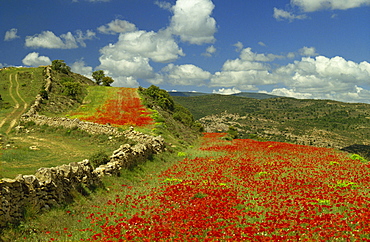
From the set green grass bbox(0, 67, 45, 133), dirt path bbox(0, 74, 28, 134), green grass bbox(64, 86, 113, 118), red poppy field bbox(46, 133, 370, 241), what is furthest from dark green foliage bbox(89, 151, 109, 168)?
green grass bbox(64, 86, 113, 118)

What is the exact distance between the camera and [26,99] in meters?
61.6

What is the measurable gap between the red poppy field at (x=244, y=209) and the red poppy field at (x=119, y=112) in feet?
92.1

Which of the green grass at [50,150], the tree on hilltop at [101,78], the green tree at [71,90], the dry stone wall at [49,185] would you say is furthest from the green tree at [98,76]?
the dry stone wall at [49,185]

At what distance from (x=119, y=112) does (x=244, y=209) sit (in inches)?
1834

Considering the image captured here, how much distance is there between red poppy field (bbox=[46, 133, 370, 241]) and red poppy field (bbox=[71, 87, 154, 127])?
28.1 m

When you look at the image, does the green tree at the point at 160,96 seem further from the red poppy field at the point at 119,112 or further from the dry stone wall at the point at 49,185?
the dry stone wall at the point at 49,185

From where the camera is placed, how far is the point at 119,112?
53688 mm

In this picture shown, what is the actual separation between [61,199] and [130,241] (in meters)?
4.90

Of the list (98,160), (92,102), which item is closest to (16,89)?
(92,102)

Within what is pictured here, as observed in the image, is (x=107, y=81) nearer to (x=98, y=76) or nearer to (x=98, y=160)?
(x=98, y=76)

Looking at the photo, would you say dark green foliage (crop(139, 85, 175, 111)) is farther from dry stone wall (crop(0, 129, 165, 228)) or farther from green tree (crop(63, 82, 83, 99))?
dry stone wall (crop(0, 129, 165, 228))

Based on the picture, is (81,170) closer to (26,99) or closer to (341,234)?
(341,234)

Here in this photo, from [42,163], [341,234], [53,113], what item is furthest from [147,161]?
[53,113]

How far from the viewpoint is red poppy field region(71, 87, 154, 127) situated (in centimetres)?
4372
